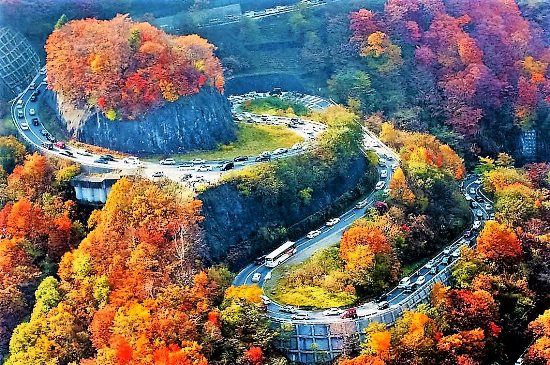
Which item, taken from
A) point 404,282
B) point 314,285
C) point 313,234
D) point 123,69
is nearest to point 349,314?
point 314,285

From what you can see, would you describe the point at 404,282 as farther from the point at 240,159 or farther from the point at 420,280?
the point at 240,159

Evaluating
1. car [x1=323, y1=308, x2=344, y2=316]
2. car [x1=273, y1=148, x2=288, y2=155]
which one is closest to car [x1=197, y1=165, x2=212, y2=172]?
car [x1=273, y1=148, x2=288, y2=155]

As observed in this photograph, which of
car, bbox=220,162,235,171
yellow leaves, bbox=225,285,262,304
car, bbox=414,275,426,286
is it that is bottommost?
car, bbox=414,275,426,286

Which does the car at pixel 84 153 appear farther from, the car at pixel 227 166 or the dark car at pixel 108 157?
the car at pixel 227 166

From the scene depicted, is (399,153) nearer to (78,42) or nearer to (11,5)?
(78,42)

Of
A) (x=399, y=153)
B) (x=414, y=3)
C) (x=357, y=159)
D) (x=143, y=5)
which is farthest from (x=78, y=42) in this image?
(x=414, y=3)

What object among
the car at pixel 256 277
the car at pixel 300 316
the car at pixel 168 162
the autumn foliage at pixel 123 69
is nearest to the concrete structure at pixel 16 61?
the autumn foliage at pixel 123 69

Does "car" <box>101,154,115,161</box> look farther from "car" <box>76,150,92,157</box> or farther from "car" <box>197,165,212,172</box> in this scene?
"car" <box>197,165,212,172</box>
